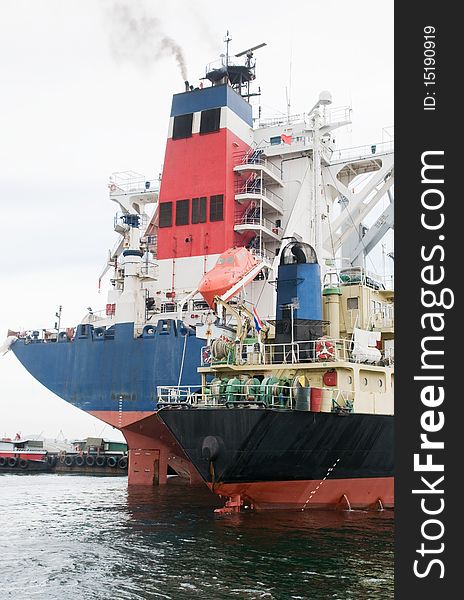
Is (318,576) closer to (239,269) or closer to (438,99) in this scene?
(438,99)

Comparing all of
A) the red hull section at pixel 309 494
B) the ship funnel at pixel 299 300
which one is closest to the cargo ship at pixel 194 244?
the ship funnel at pixel 299 300

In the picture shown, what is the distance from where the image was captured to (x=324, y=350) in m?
20.9

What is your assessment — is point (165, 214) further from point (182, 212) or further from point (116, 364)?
point (116, 364)

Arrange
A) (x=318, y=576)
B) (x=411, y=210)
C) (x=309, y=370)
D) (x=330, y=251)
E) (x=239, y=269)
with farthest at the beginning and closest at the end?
1. (x=330, y=251)
2. (x=239, y=269)
3. (x=309, y=370)
4. (x=318, y=576)
5. (x=411, y=210)

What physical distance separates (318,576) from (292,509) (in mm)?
6576

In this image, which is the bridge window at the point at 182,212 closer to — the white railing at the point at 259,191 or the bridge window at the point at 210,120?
the white railing at the point at 259,191

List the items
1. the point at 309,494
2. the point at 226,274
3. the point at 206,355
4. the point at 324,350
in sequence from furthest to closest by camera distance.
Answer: the point at 226,274, the point at 206,355, the point at 324,350, the point at 309,494

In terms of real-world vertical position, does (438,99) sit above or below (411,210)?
above

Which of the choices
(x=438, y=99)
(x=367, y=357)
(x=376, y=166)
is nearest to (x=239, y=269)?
(x=367, y=357)

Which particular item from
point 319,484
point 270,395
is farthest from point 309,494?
point 270,395

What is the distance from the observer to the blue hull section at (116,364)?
29.6 m

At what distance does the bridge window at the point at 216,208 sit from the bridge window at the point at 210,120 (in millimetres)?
3493

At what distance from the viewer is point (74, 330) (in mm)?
33188

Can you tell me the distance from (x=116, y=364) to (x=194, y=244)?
6829mm
